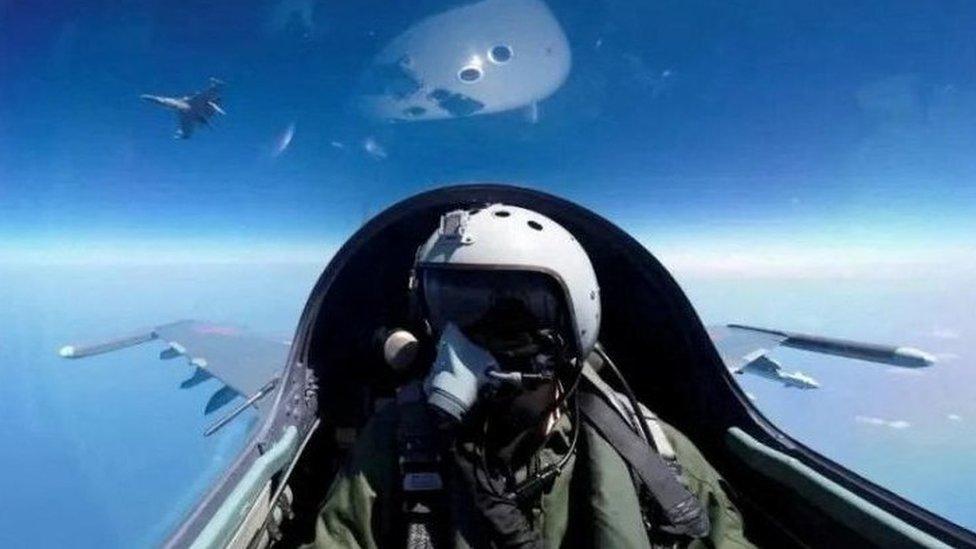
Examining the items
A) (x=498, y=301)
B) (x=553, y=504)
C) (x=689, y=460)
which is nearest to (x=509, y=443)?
(x=553, y=504)

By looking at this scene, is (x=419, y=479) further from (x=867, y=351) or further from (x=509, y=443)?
(x=867, y=351)

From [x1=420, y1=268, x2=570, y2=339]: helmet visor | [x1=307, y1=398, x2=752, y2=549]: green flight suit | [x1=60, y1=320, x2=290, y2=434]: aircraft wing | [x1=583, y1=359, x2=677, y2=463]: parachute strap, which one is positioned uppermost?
[x1=420, y1=268, x2=570, y2=339]: helmet visor

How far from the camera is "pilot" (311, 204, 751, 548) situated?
1217mm

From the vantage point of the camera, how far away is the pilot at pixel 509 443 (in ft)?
3.99

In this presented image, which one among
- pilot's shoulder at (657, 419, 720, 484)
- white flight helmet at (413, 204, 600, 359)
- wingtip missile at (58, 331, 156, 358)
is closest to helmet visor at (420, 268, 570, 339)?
white flight helmet at (413, 204, 600, 359)

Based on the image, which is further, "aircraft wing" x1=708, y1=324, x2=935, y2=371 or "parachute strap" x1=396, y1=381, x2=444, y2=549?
"aircraft wing" x1=708, y1=324, x2=935, y2=371

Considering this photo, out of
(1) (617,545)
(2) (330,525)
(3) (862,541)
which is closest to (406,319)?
(2) (330,525)

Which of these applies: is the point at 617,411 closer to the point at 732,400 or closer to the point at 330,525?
the point at 732,400

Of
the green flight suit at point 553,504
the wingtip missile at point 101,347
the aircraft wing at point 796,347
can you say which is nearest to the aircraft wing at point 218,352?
the wingtip missile at point 101,347

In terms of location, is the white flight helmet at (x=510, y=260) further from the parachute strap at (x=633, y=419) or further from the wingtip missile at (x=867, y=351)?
the wingtip missile at (x=867, y=351)

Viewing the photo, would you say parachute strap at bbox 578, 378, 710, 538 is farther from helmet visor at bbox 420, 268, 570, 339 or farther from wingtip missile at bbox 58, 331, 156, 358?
wingtip missile at bbox 58, 331, 156, 358

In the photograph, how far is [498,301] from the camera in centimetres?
135

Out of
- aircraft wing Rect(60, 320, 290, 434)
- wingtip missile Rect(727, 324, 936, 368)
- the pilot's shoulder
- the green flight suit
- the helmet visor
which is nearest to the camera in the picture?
the green flight suit

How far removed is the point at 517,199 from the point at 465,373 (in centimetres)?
72
